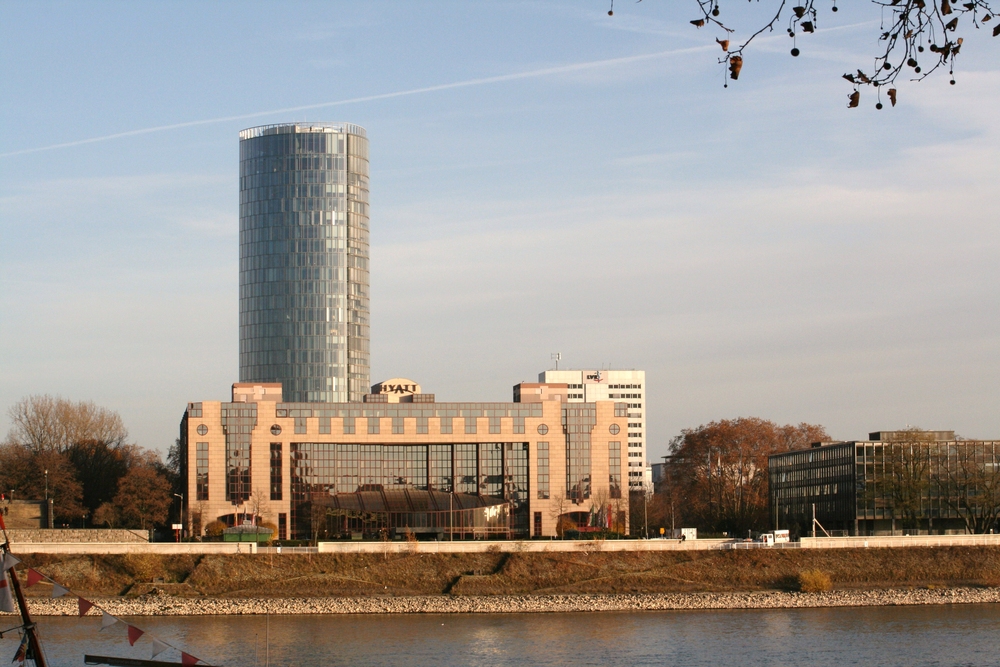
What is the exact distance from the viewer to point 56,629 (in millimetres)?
77125

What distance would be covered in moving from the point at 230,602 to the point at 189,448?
46388mm

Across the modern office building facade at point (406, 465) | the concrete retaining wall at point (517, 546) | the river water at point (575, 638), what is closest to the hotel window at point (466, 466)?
the modern office building facade at point (406, 465)

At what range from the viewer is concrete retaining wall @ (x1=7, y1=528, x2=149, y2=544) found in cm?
10888

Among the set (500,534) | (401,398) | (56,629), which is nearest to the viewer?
(56,629)

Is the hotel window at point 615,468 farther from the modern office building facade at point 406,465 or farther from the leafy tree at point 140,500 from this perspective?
the leafy tree at point 140,500

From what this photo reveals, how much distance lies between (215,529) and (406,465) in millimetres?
23168

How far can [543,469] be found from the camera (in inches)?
5384

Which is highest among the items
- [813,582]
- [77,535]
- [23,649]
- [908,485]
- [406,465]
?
[406,465]

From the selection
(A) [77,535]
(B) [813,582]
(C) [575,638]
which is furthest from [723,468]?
(C) [575,638]

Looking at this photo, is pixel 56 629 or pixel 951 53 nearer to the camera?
pixel 951 53

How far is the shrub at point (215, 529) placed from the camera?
126000 mm

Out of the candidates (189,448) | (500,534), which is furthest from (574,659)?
(189,448)

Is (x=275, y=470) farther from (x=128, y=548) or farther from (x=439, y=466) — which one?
(x=128, y=548)

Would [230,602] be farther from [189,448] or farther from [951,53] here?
[951,53]
